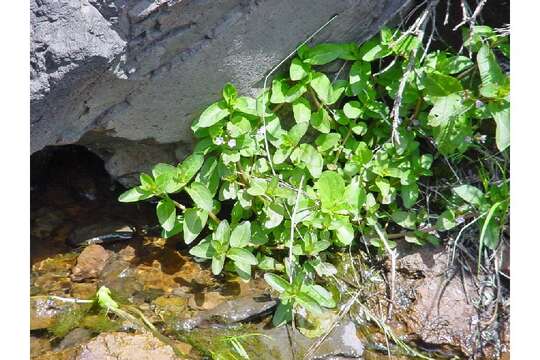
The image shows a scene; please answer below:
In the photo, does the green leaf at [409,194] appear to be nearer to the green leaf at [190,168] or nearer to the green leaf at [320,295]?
the green leaf at [320,295]

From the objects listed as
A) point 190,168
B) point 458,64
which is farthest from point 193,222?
point 458,64

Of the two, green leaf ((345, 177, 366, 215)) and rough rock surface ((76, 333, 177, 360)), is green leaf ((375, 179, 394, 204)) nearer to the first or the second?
green leaf ((345, 177, 366, 215))

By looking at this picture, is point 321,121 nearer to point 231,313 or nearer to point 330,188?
point 330,188

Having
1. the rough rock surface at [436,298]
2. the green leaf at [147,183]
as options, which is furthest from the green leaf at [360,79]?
the green leaf at [147,183]

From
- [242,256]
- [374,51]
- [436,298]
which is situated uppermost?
[374,51]

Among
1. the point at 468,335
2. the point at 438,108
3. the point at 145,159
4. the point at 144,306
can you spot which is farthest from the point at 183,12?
the point at 468,335

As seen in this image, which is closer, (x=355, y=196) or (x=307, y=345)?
(x=307, y=345)

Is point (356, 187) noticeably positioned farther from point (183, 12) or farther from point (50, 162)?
point (50, 162)
